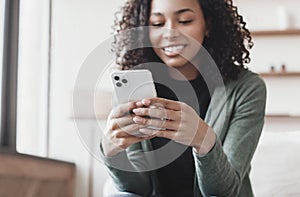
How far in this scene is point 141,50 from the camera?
1376 millimetres

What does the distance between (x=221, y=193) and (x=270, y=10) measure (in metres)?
1.64

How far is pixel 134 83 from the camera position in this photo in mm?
993

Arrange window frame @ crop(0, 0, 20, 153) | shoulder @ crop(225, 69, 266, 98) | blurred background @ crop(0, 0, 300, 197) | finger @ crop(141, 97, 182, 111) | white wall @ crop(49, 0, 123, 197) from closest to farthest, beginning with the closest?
finger @ crop(141, 97, 182, 111) < shoulder @ crop(225, 69, 266, 98) < window frame @ crop(0, 0, 20, 153) < blurred background @ crop(0, 0, 300, 197) < white wall @ crop(49, 0, 123, 197)

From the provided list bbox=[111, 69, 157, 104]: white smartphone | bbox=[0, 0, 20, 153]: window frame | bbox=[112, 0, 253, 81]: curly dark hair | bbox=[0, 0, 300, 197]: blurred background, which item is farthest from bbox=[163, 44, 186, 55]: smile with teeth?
bbox=[0, 0, 20, 153]: window frame

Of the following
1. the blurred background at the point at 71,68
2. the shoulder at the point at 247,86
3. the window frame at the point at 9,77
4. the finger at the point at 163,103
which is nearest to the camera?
the finger at the point at 163,103

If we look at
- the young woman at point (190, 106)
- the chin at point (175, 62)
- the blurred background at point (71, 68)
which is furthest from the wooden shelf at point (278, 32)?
the chin at point (175, 62)

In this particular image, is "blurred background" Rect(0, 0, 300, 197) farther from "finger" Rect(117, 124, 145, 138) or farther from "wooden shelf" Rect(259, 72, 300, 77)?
"finger" Rect(117, 124, 145, 138)

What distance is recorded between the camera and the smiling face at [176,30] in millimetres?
1256

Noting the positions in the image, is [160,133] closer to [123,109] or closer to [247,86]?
[123,109]

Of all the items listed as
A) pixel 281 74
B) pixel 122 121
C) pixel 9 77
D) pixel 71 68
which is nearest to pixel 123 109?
pixel 122 121

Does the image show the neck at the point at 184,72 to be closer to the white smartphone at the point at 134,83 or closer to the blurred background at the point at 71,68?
the white smartphone at the point at 134,83

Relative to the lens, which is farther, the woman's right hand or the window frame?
the window frame

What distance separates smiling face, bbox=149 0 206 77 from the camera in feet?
4.12

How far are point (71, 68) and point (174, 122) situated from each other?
184 centimetres
